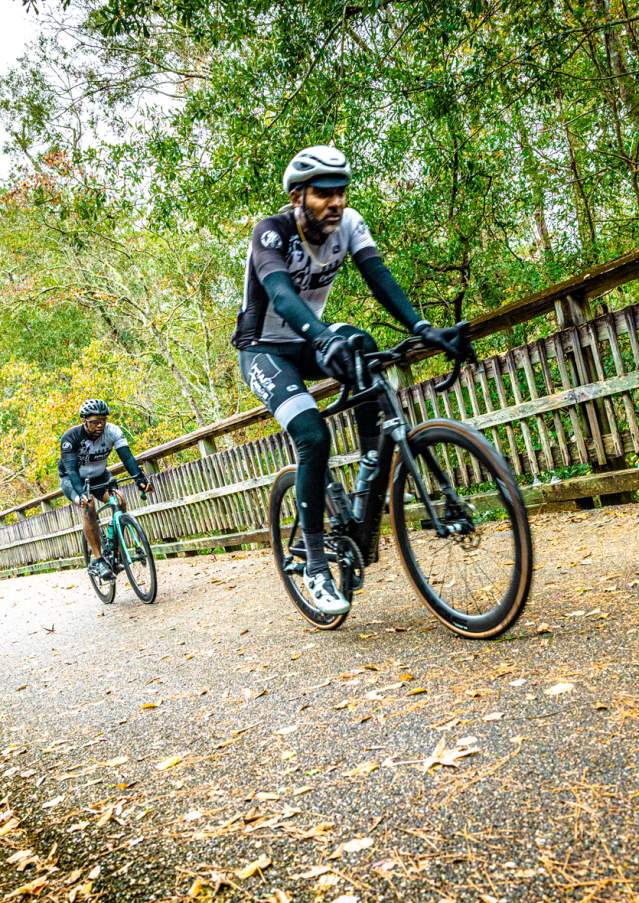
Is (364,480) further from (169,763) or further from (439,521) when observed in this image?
(169,763)

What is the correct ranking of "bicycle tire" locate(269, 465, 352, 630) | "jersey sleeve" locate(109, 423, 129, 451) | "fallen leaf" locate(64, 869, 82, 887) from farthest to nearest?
"jersey sleeve" locate(109, 423, 129, 451) → "bicycle tire" locate(269, 465, 352, 630) → "fallen leaf" locate(64, 869, 82, 887)

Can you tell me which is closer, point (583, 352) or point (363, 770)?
point (363, 770)

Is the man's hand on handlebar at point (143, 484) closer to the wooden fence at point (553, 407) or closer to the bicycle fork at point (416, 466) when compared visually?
the wooden fence at point (553, 407)

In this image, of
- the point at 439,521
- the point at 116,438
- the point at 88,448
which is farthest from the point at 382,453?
the point at 88,448

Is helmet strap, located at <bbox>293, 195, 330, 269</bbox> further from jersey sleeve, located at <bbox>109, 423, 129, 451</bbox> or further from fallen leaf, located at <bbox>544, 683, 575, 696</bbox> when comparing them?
jersey sleeve, located at <bbox>109, 423, 129, 451</bbox>

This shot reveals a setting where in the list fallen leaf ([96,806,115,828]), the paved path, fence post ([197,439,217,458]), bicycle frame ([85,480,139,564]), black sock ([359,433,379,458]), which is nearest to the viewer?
the paved path

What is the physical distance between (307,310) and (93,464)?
17.1ft

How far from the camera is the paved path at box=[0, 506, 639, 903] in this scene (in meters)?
1.57

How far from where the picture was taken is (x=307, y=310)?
122 inches

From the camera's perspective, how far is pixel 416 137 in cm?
992

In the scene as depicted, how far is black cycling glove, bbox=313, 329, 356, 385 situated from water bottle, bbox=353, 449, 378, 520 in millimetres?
558

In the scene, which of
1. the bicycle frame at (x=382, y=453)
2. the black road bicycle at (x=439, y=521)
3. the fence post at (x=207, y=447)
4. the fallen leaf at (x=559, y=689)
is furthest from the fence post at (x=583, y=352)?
the fence post at (x=207, y=447)

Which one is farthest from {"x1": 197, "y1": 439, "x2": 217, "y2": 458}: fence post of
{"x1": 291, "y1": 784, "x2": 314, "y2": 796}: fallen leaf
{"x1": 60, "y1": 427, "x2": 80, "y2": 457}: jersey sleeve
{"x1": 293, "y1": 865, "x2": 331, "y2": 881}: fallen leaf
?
{"x1": 293, "y1": 865, "x2": 331, "y2": 881}: fallen leaf

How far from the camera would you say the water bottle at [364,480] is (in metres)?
3.39
